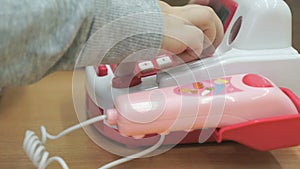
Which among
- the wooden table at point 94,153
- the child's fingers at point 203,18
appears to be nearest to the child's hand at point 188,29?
the child's fingers at point 203,18

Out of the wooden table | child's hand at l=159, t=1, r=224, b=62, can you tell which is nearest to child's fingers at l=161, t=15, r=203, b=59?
child's hand at l=159, t=1, r=224, b=62

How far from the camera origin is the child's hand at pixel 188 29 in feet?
1.26

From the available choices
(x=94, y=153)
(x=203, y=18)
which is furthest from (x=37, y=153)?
(x=203, y=18)

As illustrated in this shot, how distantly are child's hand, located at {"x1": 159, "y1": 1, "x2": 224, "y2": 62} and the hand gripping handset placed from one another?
0.04 meters

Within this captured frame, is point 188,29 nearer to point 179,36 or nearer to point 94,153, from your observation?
point 179,36

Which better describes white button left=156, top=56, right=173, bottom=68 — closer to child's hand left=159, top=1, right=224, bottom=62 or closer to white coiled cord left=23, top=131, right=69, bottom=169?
child's hand left=159, top=1, right=224, bottom=62

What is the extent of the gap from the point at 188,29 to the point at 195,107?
0.24ft

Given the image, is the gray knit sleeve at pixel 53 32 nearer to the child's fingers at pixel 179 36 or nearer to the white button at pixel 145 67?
the child's fingers at pixel 179 36

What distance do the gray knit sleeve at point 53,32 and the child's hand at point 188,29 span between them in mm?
24

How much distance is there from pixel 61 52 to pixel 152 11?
0.09 meters

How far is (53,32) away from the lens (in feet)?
1.05

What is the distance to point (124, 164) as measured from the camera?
0.45 meters

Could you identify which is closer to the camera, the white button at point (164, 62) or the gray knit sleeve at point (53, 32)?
the gray knit sleeve at point (53, 32)

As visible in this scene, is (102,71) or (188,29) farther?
(102,71)
